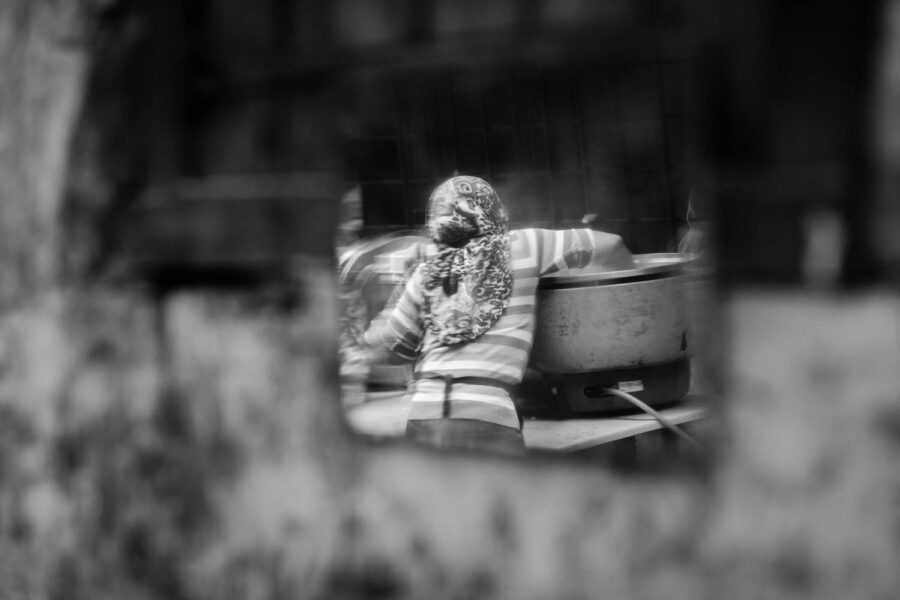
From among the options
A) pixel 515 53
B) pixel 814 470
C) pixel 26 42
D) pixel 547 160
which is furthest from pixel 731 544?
pixel 26 42

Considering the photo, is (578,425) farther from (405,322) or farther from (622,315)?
(405,322)

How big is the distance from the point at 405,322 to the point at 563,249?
0.38 metres

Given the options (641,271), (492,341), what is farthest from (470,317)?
(641,271)

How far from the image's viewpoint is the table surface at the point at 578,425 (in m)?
1.48

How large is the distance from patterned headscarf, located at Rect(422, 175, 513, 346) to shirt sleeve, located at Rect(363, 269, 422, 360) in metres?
0.02

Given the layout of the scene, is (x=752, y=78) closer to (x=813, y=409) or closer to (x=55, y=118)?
(x=813, y=409)

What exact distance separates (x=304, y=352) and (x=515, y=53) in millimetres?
782

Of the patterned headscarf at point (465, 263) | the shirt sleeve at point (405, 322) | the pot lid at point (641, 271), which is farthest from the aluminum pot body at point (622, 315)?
the shirt sleeve at point (405, 322)

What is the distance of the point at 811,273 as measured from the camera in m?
1.35

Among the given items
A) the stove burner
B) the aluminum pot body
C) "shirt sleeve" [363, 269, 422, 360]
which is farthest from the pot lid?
"shirt sleeve" [363, 269, 422, 360]

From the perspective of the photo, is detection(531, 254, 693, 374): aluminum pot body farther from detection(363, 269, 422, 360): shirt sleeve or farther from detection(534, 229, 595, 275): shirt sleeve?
detection(363, 269, 422, 360): shirt sleeve

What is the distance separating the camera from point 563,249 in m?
1.54

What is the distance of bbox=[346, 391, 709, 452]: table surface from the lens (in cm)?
148

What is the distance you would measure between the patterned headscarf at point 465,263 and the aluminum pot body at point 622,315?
13 cm
